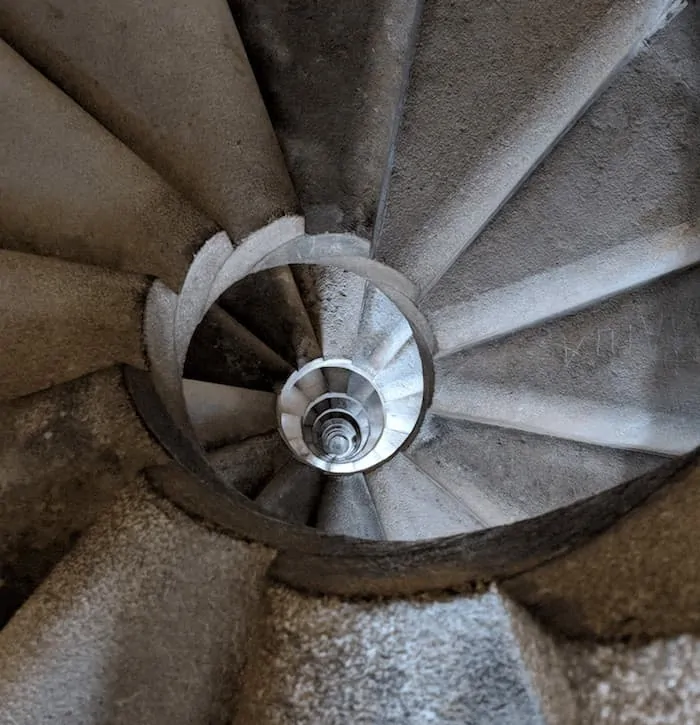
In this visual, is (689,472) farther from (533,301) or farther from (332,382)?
(332,382)

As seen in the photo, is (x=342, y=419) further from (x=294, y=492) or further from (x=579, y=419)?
(x=579, y=419)

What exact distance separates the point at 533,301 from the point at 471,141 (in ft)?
2.43

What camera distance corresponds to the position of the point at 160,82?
8.69 ft

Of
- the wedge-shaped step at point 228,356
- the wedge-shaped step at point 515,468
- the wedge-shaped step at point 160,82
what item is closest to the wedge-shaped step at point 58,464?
the wedge-shaped step at point 160,82

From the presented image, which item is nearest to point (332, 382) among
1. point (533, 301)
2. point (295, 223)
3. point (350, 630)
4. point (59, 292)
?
point (533, 301)

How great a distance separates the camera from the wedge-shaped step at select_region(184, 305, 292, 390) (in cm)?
467

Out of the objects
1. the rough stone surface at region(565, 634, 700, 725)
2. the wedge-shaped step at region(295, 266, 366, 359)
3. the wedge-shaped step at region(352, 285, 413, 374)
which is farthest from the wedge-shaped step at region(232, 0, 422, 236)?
the rough stone surface at region(565, 634, 700, 725)

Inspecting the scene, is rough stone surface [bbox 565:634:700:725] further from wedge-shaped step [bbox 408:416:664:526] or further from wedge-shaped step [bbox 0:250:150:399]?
wedge-shaped step [bbox 408:416:664:526]

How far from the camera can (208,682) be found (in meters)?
1.69

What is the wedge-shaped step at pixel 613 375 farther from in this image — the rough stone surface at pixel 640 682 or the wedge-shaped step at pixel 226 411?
the rough stone surface at pixel 640 682

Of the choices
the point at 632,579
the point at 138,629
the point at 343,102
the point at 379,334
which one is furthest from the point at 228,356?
the point at 632,579

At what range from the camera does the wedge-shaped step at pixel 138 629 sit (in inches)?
66.1

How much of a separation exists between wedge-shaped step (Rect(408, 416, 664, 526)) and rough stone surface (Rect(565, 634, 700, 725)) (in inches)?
109

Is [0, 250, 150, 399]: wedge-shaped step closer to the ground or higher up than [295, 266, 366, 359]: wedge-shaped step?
higher up
